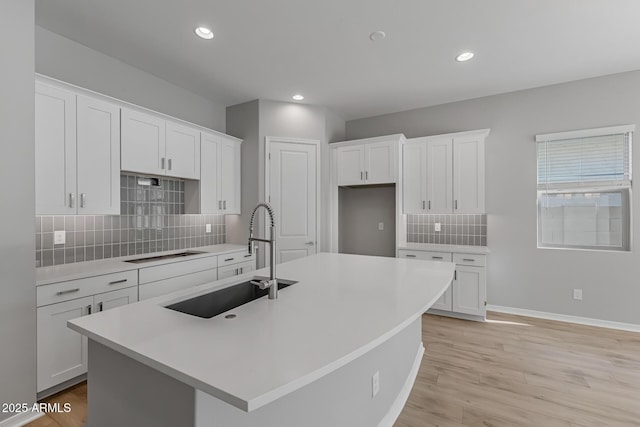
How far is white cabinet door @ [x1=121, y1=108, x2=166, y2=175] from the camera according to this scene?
2.68 metres

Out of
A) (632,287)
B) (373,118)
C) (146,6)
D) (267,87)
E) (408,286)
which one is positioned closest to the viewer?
(408,286)

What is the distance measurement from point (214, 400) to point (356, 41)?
2.86 meters

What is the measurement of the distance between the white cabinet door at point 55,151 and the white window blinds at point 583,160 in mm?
4951

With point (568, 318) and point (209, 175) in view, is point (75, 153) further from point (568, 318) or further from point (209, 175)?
point (568, 318)

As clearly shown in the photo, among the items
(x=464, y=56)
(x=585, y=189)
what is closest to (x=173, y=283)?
(x=464, y=56)

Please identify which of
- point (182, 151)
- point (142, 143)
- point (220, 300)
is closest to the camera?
point (220, 300)

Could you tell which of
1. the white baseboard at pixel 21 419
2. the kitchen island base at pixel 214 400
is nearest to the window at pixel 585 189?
the kitchen island base at pixel 214 400

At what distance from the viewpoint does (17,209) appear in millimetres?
1824

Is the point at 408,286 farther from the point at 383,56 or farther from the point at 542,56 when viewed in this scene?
the point at 542,56

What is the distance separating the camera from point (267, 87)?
3625mm

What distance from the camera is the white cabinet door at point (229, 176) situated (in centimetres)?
377

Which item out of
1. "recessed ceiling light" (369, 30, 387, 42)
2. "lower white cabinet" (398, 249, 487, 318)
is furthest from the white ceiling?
"lower white cabinet" (398, 249, 487, 318)

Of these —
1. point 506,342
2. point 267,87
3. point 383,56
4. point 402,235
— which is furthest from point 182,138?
point 506,342

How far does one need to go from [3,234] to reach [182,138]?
1813 mm
